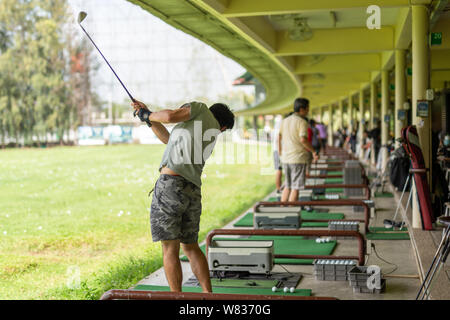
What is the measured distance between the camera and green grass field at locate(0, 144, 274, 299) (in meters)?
6.03

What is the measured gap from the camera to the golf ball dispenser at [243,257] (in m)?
4.59

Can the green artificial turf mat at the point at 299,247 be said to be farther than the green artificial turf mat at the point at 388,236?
No

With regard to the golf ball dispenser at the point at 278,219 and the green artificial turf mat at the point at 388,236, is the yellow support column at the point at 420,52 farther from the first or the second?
the golf ball dispenser at the point at 278,219

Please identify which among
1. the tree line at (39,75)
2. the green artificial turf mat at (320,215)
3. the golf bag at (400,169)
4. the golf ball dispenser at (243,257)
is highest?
the tree line at (39,75)

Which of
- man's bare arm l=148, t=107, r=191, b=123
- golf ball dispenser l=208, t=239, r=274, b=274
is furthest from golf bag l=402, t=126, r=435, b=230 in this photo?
man's bare arm l=148, t=107, r=191, b=123

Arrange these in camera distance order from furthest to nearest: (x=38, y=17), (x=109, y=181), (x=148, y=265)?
(x=38, y=17) → (x=109, y=181) → (x=148, y=265)

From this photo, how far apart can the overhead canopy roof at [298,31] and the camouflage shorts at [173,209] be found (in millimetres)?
3028

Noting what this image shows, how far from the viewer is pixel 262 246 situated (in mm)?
4613

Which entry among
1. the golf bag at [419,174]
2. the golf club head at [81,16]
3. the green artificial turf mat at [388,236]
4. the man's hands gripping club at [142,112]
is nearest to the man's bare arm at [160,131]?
the man's hands gripping club at [142,112]

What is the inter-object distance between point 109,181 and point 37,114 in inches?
505

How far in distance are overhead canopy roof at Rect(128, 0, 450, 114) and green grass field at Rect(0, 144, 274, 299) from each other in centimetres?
290

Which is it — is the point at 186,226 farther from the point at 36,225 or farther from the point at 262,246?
the point at 36,225
